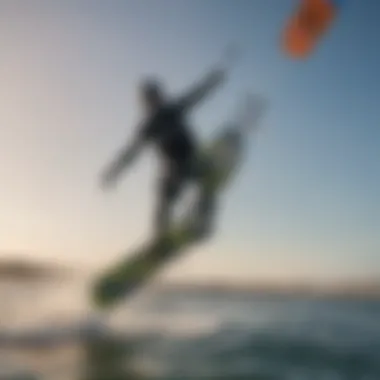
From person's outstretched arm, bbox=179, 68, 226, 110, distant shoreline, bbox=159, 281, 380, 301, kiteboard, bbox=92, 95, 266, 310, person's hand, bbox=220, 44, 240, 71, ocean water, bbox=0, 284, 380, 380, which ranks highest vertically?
person's hand, bbox=220, 44, 240, 71

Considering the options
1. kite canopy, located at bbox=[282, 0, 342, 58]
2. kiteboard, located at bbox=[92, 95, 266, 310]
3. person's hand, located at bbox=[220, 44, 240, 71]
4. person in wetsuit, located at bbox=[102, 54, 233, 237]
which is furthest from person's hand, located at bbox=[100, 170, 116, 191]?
kite canopy, located at bbox=[282, 0, 342, 58]

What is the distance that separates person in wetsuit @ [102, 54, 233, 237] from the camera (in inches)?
49.4

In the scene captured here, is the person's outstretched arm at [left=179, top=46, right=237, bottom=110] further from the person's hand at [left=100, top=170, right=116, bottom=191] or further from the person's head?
the person's hand at [left=100, top=170, right=116, bottom=191]

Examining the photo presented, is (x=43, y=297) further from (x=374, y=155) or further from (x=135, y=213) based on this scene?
(x=374, y=155)

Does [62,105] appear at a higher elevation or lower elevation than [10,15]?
→ lower

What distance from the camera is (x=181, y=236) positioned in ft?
4.07

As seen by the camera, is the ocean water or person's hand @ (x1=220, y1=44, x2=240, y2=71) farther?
person's hand @ (x1=220, y1=44, x2=240, y2=71)

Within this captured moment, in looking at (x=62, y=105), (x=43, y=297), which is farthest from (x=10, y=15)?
(x=43, y=297)

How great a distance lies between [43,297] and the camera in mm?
1218

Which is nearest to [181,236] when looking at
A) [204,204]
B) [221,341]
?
[204,204]

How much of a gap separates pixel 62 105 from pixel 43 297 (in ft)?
1.06

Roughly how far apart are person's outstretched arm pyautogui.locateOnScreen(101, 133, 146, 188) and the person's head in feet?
0.22

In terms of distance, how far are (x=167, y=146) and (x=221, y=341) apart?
0.33 m

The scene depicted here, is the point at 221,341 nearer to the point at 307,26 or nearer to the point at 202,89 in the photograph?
the point at 202,89
